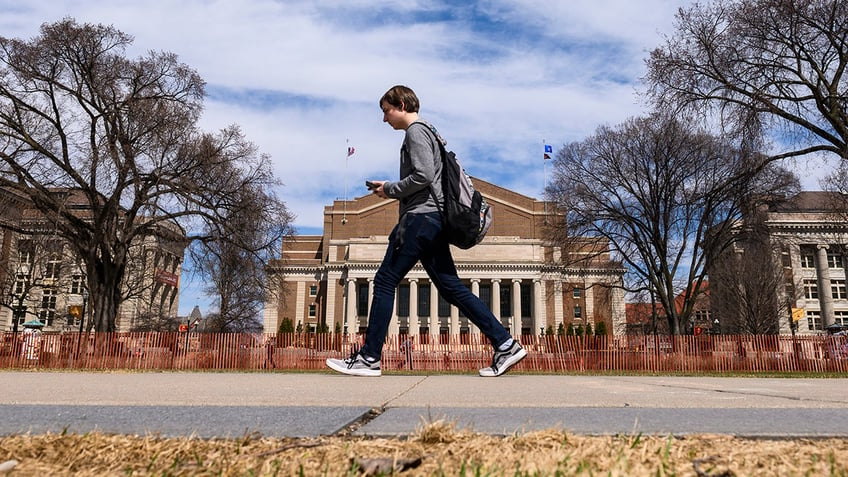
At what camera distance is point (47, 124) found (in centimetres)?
1938

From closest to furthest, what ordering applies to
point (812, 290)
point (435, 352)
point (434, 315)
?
point (435, 352) < point (812, 290) < point (434, 315)

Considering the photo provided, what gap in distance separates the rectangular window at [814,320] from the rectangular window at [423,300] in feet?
135

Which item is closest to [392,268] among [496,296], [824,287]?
[496,296]

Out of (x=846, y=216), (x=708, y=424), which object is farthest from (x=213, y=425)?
(x=846, y=216)

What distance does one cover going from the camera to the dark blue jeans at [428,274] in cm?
438

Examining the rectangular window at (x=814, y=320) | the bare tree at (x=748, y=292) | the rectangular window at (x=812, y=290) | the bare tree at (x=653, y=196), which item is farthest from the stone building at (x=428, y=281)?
the bare tree at (x=653, y=196)

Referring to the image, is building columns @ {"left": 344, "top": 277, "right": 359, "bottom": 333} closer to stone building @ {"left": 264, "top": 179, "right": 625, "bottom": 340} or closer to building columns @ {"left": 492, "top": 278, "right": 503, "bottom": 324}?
stone building @ {"left": 264, "top": 179, "right": 625, "bottom": 340}

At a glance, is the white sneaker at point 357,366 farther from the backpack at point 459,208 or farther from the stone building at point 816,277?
the stone building at point 816,277

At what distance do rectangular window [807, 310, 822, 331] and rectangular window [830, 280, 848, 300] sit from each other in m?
2.69

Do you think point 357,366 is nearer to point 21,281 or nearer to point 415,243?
point 415,243

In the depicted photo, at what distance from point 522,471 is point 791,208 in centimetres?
2480

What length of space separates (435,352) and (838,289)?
6167 centimetres

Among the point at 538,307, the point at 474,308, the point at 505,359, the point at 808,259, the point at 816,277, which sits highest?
the point at 808,259

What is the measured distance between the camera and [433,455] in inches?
60.6
